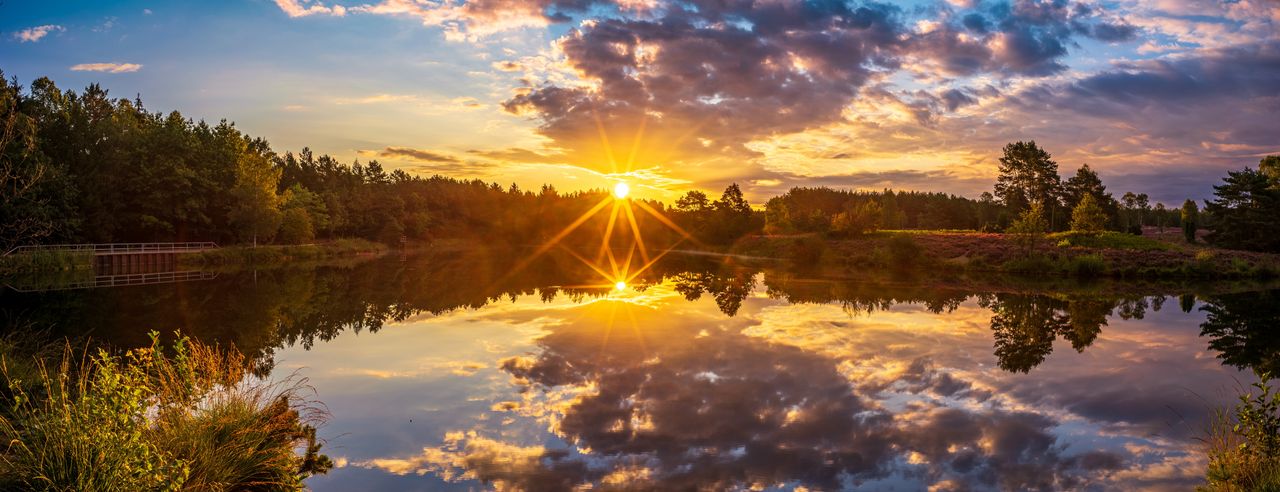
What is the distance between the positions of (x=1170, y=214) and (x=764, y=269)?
460ft

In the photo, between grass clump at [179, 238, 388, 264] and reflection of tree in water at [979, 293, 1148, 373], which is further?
grass clump at [179, 238, 388, 264]

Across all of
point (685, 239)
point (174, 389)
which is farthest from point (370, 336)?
point (685, 239)

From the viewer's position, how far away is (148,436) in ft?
21.5

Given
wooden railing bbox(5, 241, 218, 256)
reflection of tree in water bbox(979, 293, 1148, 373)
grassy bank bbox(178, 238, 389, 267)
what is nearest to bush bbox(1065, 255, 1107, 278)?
reflection of tree in water bbox(979, 293, 1148, 373)

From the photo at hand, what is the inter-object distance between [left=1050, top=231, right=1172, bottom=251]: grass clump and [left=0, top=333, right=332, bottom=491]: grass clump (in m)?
55.7

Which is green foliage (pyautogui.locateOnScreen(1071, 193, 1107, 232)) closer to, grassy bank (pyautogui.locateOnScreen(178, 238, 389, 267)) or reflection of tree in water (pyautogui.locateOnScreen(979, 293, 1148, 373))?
reflection of tree in water (pyautogui.locateOnScreen(979, 293, 1148, 373))

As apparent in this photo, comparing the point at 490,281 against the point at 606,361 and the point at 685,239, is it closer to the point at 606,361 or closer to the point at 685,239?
the point at 606,361

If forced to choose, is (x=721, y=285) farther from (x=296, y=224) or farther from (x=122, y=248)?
(x=122, y=248)

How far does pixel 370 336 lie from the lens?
1972 cm

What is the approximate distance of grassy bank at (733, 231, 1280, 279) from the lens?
42.4 metres

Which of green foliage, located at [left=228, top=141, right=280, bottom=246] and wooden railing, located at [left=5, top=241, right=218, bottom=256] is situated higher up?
green foliage, located at [left=228, top=141, right=280, bottom=246]

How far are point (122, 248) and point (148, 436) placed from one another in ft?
203

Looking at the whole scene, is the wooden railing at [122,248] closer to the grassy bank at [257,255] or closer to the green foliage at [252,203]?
the grassy bank at [257,255]

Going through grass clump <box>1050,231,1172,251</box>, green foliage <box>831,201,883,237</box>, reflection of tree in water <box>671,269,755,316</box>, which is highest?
green foliage <box>831,201,883,237</box>
